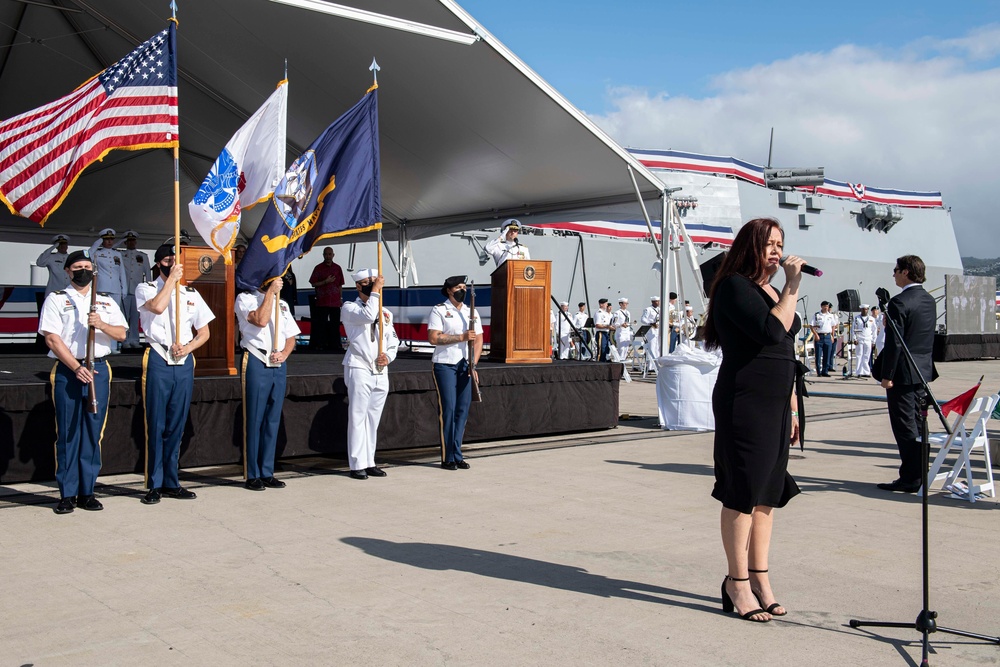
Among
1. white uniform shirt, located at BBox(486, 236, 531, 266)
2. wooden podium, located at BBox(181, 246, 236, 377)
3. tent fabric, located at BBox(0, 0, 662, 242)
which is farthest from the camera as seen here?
white uniform shirt, located at BBox(486, 236, 531, 266)

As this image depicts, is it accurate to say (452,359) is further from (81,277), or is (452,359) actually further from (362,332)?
(81,277)

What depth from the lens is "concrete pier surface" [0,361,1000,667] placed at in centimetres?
352

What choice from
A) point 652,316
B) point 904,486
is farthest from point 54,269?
point 652,316

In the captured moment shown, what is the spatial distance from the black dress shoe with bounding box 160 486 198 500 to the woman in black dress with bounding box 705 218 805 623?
13.4 feet

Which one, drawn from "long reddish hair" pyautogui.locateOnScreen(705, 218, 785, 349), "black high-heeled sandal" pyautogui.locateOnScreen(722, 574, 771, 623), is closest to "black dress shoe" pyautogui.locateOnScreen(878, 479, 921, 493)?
"black high-heeled sandal" pyautogui.locateOnScreen(722, 574, 771, 623)

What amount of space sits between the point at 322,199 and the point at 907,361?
4.88 metres

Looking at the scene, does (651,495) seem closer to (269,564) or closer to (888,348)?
(888,348)

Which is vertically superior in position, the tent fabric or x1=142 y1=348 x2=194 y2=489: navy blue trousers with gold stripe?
the tent fabric

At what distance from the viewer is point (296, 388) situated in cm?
800

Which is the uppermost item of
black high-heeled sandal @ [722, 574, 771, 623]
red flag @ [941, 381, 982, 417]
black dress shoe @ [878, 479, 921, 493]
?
red flag @ [941, 381, 982, 417]

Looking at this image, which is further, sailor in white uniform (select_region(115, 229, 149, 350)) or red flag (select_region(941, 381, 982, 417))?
sailor in white uniform (select_region(115, 229, 149, 350))

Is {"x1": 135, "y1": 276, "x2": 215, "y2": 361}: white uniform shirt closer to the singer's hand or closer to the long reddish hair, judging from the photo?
the long reddish hair

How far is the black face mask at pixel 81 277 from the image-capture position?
5.95 metres

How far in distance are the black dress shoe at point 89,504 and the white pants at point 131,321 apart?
7451mm
